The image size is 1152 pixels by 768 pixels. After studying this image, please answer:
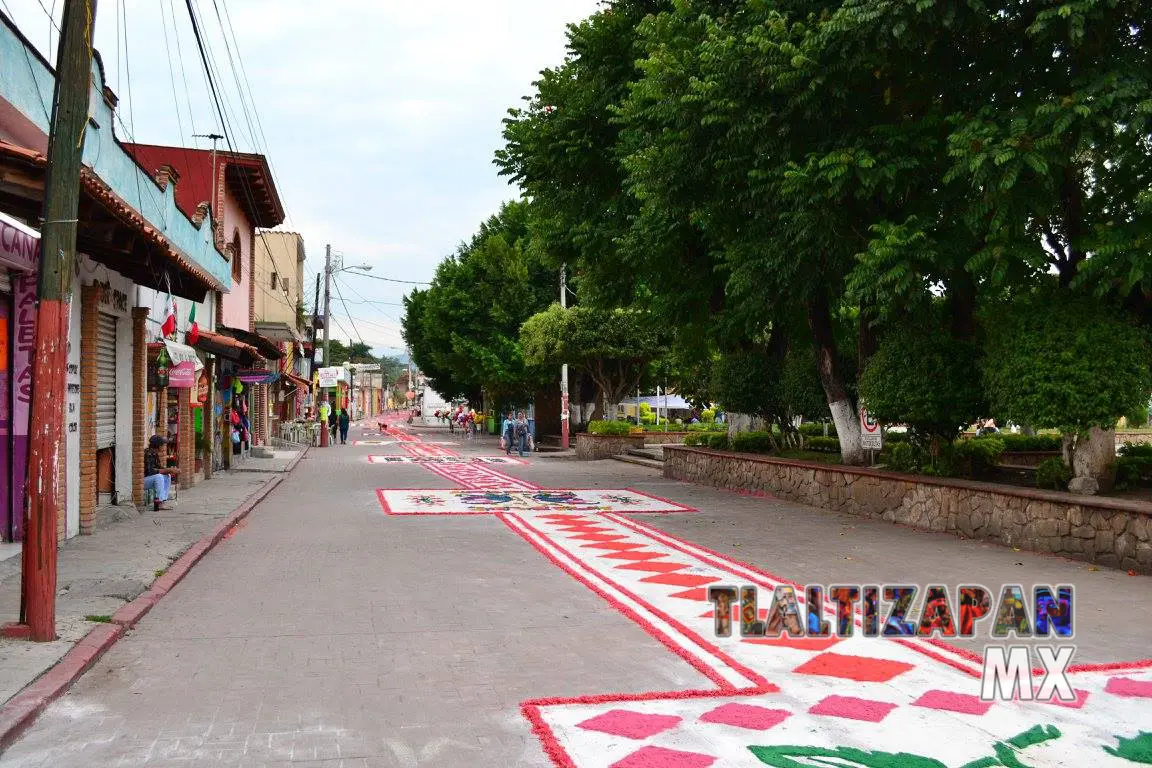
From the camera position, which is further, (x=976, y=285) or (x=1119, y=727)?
(x=976, y=285)

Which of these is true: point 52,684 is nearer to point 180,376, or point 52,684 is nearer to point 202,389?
point 180,376

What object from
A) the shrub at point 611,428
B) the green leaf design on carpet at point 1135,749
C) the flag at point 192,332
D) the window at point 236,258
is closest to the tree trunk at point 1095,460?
the green leaf design on carpet at point 1135,749

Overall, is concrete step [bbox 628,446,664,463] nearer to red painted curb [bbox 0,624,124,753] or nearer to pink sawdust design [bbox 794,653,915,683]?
pink sawdust design [bbox 794,653,915,683]

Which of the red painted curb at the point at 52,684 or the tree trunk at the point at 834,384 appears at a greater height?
the tree trunk at the point at 834,384

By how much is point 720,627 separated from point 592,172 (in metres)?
13.4

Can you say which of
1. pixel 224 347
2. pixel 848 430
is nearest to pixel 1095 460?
pixel 848 430

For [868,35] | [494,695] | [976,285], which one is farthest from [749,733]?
[976,285]

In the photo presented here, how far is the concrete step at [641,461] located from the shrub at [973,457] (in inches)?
511

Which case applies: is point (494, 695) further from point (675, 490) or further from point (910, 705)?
point (675, 490)

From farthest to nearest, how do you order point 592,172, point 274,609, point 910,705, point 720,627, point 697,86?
point 592,172
point 697,86
point 274,609
point 720,627
point 910,705

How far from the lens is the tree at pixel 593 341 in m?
34.2

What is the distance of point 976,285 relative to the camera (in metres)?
13.0

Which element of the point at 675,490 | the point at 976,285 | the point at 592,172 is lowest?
the point at 675,490

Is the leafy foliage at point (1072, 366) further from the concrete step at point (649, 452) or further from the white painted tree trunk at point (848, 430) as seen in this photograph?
the concrete step at point (649, 452)
